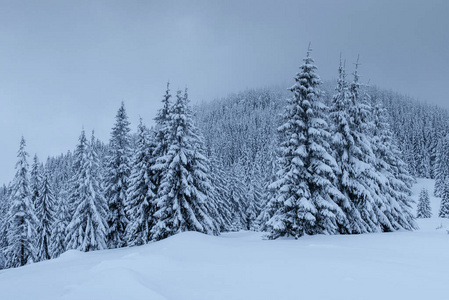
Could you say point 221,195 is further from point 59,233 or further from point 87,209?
point 59,233

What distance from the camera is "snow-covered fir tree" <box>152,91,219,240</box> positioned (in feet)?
72.1

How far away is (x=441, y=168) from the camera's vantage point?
76.6 meters

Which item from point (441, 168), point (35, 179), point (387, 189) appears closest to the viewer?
point (387, 189)

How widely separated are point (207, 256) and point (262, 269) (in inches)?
99.0

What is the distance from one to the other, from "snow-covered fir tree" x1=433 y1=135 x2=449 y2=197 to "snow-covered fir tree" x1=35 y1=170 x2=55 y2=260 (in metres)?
81.2

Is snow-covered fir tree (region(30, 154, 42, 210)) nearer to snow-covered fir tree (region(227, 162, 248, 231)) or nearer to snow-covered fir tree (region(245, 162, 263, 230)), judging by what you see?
snow-covered fir tree (region(227, 162, 248, 231))

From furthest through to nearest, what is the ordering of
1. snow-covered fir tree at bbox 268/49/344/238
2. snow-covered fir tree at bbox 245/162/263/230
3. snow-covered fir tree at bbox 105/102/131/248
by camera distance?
snow-covered fir tree at bbox 245/162/263/230, snow-covered fir tree at bbox 105/102/131/248, snow-covered fir tree at bbox 268/49/344/238

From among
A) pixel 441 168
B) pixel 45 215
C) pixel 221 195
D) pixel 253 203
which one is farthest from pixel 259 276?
pixel 441 168

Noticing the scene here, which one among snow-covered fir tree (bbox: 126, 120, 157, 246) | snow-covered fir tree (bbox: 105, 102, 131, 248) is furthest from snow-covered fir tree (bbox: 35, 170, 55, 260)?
snow-covered fir tree (bbox: 126, 120, 157, 246)

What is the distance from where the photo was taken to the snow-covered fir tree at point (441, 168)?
252ft

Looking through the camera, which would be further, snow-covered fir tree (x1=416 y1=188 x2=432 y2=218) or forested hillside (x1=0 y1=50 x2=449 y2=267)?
snow-covered fir tree (x1=416 y1=188 x2=432 y2=218)

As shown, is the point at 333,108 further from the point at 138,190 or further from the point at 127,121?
the point at 127,121

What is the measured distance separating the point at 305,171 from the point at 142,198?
14134 millimetres

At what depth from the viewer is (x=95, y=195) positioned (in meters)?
27.6
